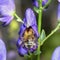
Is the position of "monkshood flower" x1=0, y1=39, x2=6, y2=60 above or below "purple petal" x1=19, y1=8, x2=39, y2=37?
below

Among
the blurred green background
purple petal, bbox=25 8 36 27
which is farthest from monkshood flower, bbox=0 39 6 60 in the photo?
purple petal, bbox=25 8 36 27

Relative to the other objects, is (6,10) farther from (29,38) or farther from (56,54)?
(56,54)

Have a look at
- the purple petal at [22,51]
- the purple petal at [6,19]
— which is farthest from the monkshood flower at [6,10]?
the purple petal at [22,51]

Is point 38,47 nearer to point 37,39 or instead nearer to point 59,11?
point 37,39

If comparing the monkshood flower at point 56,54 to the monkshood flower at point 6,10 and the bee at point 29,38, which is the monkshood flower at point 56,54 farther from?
the monkshood flower at point 6,10

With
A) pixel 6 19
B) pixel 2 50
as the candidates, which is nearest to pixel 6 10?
pixel 6 19

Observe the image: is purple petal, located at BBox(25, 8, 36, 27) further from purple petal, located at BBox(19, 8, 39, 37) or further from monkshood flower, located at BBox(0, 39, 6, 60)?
monkshood flower, located at BBox(0, 39, 6, 60)
